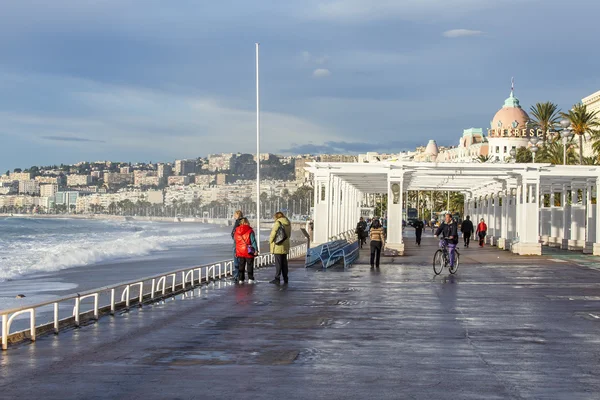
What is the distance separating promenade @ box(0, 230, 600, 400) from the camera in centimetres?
836

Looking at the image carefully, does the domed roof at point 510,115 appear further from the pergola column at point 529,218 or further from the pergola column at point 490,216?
the pergola column at point 529,218

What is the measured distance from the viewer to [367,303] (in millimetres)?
16875

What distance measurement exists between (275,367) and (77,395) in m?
2.28

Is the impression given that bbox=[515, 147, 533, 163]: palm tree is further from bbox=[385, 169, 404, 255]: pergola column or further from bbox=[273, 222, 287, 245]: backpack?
bbox=[273, 222, 287, 245]: backpack

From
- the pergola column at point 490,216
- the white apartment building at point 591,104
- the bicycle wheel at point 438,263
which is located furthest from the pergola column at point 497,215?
the white apartment building at point 591,104

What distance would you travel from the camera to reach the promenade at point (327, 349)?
329 inches

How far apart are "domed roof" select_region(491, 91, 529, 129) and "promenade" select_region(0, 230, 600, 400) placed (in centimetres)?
16464

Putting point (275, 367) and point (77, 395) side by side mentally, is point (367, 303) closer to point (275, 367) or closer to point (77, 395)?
point (275, 367)

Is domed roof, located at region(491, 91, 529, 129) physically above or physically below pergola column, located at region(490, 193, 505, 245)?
above

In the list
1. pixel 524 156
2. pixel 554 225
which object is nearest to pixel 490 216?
pixel 554 225

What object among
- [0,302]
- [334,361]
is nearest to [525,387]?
[334,361]

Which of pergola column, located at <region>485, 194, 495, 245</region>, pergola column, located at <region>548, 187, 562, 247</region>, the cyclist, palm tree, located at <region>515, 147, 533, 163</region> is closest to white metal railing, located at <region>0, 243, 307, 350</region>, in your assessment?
the cyclist

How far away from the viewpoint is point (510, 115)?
180 metres

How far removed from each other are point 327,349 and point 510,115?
6902 inches
